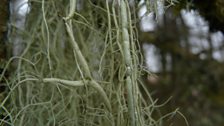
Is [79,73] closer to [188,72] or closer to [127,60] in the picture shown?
[127,60]

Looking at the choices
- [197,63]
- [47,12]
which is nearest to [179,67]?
[197,63]

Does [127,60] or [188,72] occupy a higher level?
[127,60]

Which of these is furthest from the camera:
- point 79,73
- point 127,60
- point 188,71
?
point 188,71

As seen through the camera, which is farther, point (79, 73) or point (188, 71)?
point (188, 71)

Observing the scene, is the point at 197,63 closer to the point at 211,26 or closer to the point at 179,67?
the point at 179,67

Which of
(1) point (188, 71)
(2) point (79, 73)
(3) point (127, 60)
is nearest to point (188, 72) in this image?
(1) point (188, 71)

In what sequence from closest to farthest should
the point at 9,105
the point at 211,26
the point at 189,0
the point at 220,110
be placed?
the point at 9,105 < the point at 189,0 < the point at 211,26 < the point at 220,110

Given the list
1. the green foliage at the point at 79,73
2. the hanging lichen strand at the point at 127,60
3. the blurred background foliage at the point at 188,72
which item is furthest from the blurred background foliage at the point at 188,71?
the hanging lichen strand at the point at 127,60

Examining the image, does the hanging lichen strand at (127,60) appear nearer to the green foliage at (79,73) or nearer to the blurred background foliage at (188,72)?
the green foliage at (79,73)

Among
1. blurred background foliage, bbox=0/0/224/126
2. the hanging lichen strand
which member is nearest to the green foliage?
the hanging lichen strand

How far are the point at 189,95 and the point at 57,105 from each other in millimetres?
2053

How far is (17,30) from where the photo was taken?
1196 millimetres

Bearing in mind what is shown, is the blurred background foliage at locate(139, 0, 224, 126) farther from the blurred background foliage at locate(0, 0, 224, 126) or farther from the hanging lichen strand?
the hanging lichen strand

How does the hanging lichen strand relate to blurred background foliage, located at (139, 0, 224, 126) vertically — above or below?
above
